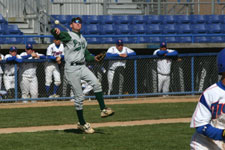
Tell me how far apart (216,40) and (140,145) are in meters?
12.4

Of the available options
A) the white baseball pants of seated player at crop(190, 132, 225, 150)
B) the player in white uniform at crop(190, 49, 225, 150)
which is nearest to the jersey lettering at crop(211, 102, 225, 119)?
the player in white uniform at crop(190, 49, 225, 150)

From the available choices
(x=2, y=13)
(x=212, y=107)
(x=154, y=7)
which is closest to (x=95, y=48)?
(x=2, y=13)

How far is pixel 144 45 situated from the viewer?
16.9 m

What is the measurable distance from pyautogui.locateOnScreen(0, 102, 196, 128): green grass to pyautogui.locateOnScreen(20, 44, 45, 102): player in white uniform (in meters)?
1.49

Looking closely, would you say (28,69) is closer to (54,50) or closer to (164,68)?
(54,50)

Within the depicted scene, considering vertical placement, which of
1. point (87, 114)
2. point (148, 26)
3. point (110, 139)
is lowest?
point (87, 114)

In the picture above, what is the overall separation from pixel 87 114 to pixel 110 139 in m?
3.59

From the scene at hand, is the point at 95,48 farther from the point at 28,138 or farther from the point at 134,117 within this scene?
the point at 28,138

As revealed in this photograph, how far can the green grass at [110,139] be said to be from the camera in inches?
317

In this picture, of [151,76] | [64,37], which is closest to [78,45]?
[64,37]

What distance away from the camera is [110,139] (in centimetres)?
871

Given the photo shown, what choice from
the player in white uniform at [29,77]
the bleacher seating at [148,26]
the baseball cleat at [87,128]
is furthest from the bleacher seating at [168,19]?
the baseball cleat at [87,128]

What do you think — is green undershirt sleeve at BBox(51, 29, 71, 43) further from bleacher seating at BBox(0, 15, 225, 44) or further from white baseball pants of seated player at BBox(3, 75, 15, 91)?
bleacher seating at BBox(0, 15, 225, 44)

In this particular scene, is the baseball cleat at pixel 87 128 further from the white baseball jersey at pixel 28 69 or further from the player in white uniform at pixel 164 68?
the player in white uniform at pixel 164 68
